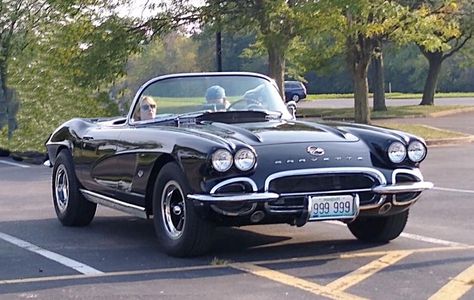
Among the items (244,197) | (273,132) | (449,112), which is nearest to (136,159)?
(273,132)

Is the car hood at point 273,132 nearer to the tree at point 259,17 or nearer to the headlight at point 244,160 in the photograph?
the headlight at point 244,160

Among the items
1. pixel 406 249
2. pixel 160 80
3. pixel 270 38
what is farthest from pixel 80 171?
pixel 270 38

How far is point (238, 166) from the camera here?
7.06 metres

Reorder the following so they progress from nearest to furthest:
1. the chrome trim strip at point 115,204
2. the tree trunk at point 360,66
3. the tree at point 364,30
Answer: the chrome trim strip at point 115,204 < the tree at point 364,30 < the tree trunk at point 360,66

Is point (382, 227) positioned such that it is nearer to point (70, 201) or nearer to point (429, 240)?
point (429, 240)

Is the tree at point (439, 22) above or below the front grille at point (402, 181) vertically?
above

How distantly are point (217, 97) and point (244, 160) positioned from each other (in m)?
1.84

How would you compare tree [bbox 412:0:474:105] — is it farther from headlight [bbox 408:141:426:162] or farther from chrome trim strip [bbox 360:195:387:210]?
chrome trim strip [bbox 360:195:387:210]

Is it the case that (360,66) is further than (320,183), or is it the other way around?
(360,66)

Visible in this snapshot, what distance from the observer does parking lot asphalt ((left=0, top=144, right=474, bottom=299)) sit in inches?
250

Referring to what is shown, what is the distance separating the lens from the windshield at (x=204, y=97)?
28.8ft

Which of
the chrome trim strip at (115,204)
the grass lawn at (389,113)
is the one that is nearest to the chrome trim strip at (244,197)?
the chrome trim strip at (115,204)

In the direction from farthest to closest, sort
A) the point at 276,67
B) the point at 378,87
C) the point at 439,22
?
the point at 378,87 → the point at 276,67 → the point at 439,22

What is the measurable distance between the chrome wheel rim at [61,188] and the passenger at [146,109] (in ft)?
4.12
